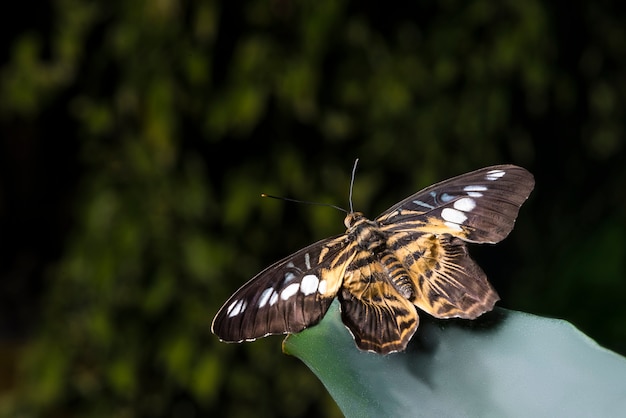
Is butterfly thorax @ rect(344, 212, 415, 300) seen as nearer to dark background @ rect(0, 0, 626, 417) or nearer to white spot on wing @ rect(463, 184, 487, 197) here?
white spot on wing @ rect(463, 184, 487, 197)

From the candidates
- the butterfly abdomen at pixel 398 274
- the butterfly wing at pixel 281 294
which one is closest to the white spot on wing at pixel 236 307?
the butterfly wing at pixel 281 294

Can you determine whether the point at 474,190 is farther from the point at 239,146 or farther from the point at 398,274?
the point at 239,146

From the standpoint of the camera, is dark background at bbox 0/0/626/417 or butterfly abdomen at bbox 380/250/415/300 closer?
butterfly abdomen at bbox 380/250/415/300

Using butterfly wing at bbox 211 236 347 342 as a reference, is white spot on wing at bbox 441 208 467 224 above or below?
above

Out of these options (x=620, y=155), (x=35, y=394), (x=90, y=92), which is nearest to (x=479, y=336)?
(x=90, y=92)

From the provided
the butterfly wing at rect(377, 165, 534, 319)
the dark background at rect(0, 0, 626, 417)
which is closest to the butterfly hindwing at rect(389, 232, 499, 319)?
the butterfly wing at rect(377, 165, 534, 319)

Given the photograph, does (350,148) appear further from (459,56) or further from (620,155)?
(620,155)

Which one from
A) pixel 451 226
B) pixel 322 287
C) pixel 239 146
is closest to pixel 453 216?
pixel 451 226

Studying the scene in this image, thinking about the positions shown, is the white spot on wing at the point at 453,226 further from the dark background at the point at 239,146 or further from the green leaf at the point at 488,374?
the dark background at the point at 239,146
